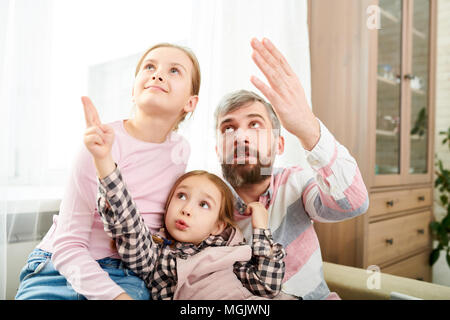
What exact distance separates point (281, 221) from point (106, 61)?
47 cm

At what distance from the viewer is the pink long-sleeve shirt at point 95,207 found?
49 cm

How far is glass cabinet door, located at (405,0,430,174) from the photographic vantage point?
154 cm

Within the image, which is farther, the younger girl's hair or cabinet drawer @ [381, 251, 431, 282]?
cabinet drawer @ [381, 251, 431, 282]

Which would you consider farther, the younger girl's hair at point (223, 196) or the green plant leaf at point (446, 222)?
the green plant leaf at point (446, 222)

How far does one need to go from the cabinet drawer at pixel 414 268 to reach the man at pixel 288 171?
2.49 feet

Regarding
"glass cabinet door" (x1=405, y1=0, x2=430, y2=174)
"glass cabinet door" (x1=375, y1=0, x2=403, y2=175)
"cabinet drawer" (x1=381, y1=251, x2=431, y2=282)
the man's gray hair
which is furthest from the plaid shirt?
"glass cabinet door" (x1=405, y1=0, x2=430, y2=174)

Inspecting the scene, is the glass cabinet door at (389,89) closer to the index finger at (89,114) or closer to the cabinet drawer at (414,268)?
the cabinet drawer at (414,268)

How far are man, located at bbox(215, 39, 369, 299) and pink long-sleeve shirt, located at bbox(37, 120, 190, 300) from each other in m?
0.11

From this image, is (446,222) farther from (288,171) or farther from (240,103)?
(240,103)

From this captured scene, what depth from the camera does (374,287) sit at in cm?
75

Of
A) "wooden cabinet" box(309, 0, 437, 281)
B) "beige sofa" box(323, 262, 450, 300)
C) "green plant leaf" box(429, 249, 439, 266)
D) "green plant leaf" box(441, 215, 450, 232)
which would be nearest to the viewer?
"beige sofa" box(323, 262, 450, 300)

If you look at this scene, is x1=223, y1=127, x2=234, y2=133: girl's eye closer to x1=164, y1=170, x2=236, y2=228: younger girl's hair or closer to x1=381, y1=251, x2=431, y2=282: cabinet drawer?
x1=164, y1=170, x2=236, y2=228: younger girl's hair

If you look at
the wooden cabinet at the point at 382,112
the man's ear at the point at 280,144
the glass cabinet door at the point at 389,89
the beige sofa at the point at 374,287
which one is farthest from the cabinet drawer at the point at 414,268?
the man's ear at the point at 280,144

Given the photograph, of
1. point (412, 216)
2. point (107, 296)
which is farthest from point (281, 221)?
point (412, 216)
